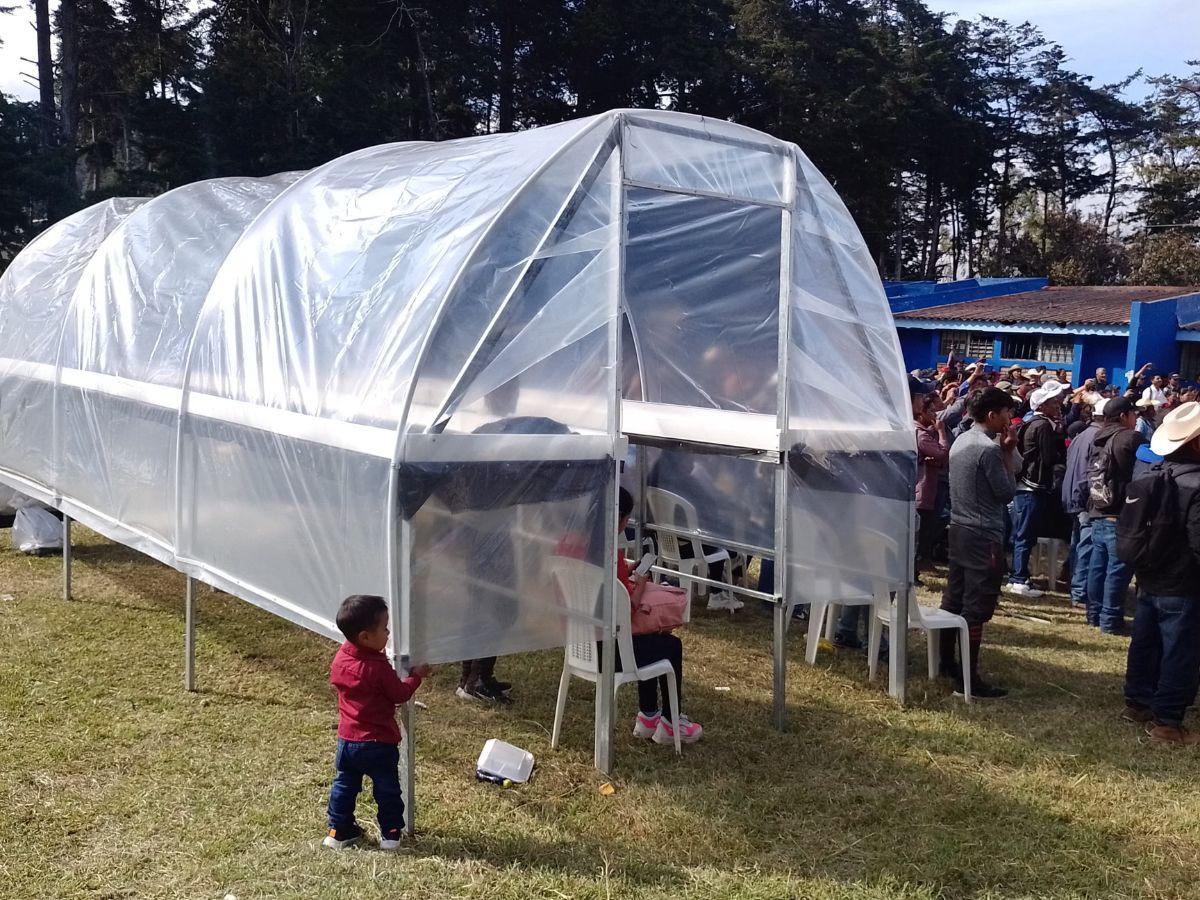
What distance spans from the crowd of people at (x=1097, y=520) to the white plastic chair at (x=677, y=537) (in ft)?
6.38

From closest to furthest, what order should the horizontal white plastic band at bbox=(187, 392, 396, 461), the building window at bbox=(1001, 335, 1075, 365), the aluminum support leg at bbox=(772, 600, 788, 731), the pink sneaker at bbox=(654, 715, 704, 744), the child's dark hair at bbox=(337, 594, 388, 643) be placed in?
1. the child's dark hair at bbox=(337, 594, 388, 643)
2. the horizontal white plastic band at bbox=(187, 392, 396, 461)
3. the pink sneaker at bbox=(654, 715, 704, 744)
4. the aluminum support leg at bbox=(772, 600, 788, 731)
5. the building window at bbox=(1001, 335, 1075, 365)

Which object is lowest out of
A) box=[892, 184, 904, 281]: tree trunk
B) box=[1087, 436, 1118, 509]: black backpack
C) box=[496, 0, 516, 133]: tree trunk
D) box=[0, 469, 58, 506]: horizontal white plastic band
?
box=[0, 469, 58, 506]: horizontal white plastic band

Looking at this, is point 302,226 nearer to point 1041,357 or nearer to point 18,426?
point 18,426

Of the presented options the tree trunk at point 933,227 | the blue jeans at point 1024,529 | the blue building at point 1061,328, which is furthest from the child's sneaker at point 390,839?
the tree trunk at point 933,227

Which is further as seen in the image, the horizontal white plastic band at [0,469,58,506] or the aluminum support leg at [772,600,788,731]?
the horizontal white plastic band at [0,469,58,506]

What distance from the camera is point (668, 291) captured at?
771 centimetres

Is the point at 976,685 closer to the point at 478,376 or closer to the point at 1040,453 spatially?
the point at 1040,453

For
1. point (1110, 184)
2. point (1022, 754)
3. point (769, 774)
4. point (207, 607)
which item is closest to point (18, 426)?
point (207, 607)

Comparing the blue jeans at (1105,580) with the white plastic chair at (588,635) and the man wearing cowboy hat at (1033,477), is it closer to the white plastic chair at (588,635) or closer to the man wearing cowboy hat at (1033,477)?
the man wearing cowboy hat at (1033,477)

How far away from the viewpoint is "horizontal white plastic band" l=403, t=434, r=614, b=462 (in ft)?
15.1

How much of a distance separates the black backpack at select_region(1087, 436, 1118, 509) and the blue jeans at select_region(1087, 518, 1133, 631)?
0.94ft

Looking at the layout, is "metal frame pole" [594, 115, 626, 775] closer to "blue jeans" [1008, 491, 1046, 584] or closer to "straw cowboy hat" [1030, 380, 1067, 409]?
"blue jeans" [1008, 491, 1046, 584]

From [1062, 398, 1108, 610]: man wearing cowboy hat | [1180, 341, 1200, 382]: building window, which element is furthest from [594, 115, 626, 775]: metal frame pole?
[1180, 341, 1200, 382]: building window

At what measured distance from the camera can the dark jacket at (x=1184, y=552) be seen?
5.83 metres
